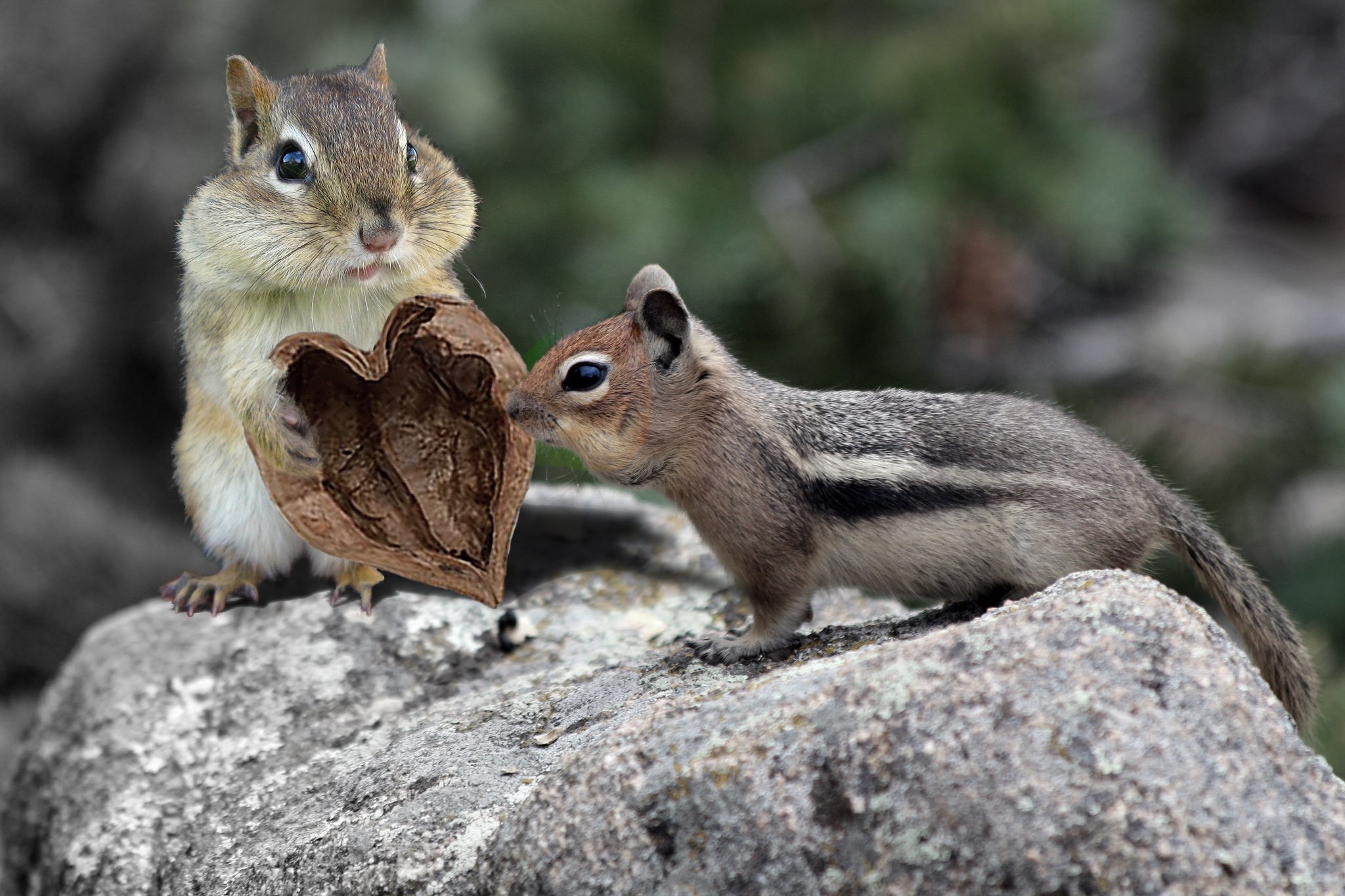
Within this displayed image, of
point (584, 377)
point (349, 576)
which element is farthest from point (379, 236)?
point (349, 576)

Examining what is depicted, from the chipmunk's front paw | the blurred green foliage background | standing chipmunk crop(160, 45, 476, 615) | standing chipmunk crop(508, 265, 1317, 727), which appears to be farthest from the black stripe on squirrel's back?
the blurred green foliage background

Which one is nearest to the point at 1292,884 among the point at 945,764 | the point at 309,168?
the point at 945,764

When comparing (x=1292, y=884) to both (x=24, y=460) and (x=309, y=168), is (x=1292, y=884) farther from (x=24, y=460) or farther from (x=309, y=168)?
(x=24, y=460)

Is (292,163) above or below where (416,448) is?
above

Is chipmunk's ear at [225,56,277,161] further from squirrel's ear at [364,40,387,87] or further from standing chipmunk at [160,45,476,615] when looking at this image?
squirrel's ear at [364,40,387,87]

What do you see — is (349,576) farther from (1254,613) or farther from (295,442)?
(1254,613)

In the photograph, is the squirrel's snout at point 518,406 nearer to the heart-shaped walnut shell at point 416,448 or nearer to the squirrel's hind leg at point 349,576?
the heart-shaped walnut shell at point 416,448

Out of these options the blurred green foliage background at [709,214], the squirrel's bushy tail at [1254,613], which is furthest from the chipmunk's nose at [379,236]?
the blurred green foliage background at [709,214]
